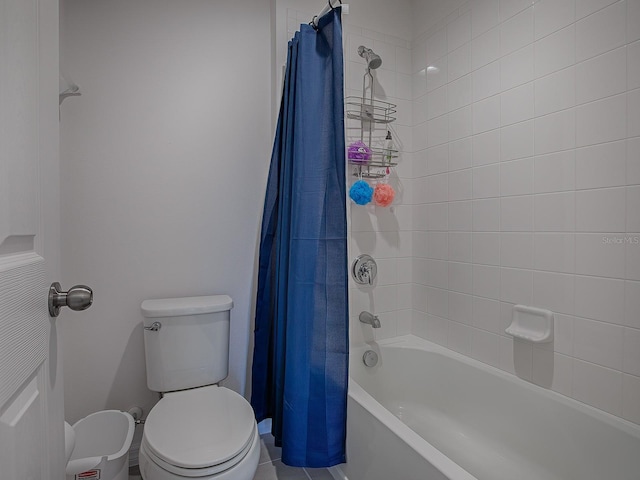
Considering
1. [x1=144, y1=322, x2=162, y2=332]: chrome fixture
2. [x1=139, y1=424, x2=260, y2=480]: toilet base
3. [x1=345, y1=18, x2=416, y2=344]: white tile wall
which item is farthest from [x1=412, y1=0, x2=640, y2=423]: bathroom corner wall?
[x1=144, y1=322, x2=162, y2=332]: chrome fixture

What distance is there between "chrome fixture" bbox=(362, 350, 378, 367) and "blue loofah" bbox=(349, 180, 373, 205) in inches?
32.7

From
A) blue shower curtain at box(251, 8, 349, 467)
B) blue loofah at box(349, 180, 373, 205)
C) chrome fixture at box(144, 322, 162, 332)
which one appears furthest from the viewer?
blue loofah at box(349, 180, 373, 205)

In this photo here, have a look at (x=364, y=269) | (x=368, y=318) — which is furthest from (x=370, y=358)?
(x=364, y=269)

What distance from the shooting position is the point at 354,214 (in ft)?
6.49

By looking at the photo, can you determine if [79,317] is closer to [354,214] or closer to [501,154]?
[354,214]

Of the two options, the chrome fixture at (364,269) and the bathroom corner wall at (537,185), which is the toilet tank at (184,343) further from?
the bathroom corner wall at (537,185)

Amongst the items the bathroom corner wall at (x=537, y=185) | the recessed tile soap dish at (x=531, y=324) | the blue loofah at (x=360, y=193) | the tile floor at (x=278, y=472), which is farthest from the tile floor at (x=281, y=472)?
the blue loofah at (x=360, y=193)

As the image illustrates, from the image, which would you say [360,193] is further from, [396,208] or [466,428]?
[466,428]

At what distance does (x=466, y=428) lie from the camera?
64.6 inches

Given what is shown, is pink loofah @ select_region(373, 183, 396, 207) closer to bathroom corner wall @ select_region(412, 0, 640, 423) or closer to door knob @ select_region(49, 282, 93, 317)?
bathroom corner wall @ select_region(412, 0, 640, 423)

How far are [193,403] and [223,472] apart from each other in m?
0.38

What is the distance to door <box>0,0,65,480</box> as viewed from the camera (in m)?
0.46

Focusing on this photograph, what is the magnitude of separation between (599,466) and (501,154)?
1260mm

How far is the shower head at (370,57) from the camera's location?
186 cm
